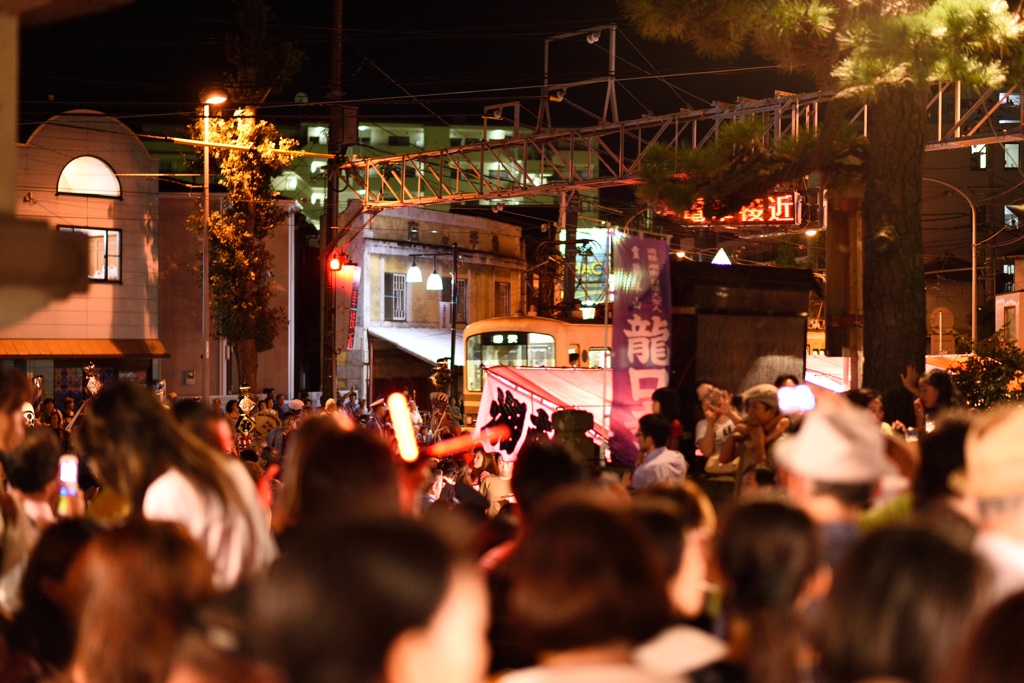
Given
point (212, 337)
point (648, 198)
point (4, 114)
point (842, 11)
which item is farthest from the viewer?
point (212, 337)

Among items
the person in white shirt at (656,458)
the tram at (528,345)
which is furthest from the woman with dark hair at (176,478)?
the tram at (528,345)

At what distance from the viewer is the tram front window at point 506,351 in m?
27.4

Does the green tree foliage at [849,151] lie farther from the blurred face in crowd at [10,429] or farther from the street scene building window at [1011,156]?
the street scene building window at [1011,156]

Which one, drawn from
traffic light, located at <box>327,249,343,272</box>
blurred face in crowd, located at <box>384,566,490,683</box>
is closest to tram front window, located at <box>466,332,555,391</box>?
traffic light, located at <box>327,249,343,272</box>

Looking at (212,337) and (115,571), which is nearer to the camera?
(115,571)

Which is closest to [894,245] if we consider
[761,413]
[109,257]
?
[761,413]

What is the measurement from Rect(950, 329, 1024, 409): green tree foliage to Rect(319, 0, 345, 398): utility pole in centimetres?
1589

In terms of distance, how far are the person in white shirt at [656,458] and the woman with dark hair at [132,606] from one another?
14.2ft

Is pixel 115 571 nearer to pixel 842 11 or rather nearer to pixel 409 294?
pixel 842 11

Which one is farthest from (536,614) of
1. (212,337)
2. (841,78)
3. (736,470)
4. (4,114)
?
(212,337)

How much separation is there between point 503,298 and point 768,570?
1815 inches

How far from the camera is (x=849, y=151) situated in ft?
31.3

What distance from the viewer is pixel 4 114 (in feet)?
12.2

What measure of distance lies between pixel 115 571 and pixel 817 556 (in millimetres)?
2117
